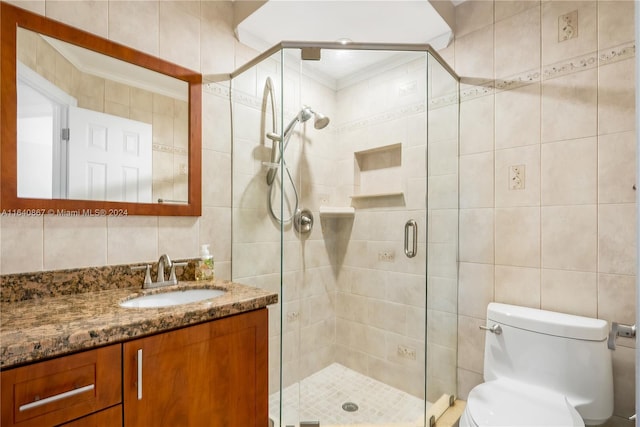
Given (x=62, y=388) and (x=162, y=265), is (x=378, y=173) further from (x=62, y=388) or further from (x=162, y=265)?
(x=62, y=388)

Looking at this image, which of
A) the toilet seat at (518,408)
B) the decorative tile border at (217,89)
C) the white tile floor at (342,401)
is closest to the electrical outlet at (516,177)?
the toilet seat at (518,408)

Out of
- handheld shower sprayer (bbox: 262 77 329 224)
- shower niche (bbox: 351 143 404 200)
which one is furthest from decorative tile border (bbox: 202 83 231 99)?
shower niche (bbox: 351 143 404 200)

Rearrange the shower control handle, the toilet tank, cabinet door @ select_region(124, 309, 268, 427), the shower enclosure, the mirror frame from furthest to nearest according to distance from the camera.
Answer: the shower enclosure, the shower control handle, the toilet tank, the mirror frame, cabinet door @ select_region(124, 309, 268, 427)

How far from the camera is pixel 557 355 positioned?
54.2 inches

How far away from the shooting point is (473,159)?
5.89 ft

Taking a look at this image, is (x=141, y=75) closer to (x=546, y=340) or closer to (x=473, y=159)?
(x=473, y=159)

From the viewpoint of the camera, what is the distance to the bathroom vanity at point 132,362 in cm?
78

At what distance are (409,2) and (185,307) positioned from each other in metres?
1.77

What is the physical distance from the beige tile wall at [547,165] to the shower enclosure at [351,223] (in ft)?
0.42

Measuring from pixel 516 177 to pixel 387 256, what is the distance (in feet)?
2.57

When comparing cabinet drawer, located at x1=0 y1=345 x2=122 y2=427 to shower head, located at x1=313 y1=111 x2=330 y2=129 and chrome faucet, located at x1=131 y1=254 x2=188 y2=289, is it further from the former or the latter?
shower head, located at x1=313 y1=111 x2=330 y2=129

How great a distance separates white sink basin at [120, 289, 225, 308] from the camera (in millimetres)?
1307

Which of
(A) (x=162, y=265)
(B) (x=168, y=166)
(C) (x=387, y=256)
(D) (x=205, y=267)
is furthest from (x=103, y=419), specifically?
(C) (x=387, y=256)

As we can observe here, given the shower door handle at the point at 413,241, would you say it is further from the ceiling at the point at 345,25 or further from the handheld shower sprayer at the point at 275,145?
the ceiling at the point at 345,25
